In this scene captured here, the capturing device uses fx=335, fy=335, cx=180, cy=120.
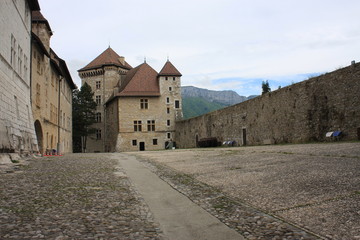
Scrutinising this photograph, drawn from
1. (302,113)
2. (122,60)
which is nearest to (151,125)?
(122,60)

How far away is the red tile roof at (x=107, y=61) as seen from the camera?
5606 centimetres

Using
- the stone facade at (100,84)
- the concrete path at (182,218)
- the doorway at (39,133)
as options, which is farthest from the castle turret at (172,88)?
the concrete path at (182,218)

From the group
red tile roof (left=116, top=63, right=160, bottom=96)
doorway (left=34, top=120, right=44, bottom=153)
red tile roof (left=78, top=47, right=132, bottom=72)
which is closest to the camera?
doorway (left=34, top=120, right=44, bottom=153)

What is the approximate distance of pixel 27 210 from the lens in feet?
13.8

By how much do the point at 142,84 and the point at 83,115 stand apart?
37.3ft

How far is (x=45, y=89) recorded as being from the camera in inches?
974

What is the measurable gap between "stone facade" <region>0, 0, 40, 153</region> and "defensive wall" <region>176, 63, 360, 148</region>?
14040mm

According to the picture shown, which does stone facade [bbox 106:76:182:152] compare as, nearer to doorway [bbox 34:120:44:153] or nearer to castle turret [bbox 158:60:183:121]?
castle turret [bbox 158:60:183:121]

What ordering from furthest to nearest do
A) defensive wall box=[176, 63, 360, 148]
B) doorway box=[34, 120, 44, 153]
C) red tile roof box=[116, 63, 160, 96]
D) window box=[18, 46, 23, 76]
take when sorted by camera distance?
red tile roof box=[116, 63, 160, 96] → doorway box=[34, 120, 44, 153] → window box=[18, 46, 23, 76] → defensive wall box=[176, 63, 360, 148]

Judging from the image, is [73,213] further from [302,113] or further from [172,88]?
[172,88]

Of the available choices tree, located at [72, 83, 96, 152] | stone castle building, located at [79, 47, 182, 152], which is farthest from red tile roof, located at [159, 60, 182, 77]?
tree, located at [72, 83, 96, 152]

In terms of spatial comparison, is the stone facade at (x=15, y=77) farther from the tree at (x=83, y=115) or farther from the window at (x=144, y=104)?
the tree at (x=83, y=115)

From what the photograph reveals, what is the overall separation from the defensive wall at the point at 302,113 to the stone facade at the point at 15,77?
14040 mm

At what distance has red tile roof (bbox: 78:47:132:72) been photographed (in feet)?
184
